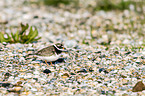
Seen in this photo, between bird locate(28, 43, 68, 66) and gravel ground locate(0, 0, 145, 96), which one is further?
bird locate(28, 43, 68, 66)

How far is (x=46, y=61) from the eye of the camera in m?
→ 4.80

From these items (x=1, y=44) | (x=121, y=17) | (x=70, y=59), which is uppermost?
(x=121, y=17)

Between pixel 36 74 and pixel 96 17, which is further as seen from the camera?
pixel 96 17

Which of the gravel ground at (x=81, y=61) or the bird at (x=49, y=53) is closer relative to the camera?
the gravel ground at (x=81, y=61)

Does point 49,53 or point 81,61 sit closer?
point 49,53

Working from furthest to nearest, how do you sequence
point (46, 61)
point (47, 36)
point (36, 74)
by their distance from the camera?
point (47, 36)
point (46, 61)
point (36, 74)

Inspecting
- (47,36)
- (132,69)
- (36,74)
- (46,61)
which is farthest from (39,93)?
(47,36)

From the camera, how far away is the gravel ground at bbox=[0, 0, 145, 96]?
4094 millimetres

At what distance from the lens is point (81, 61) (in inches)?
198

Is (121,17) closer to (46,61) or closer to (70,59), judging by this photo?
(70,59)

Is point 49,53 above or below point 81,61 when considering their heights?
above

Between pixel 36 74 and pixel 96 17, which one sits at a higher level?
pixel 96 17

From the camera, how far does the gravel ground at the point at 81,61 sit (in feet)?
13.4

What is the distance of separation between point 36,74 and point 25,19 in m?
4.19
